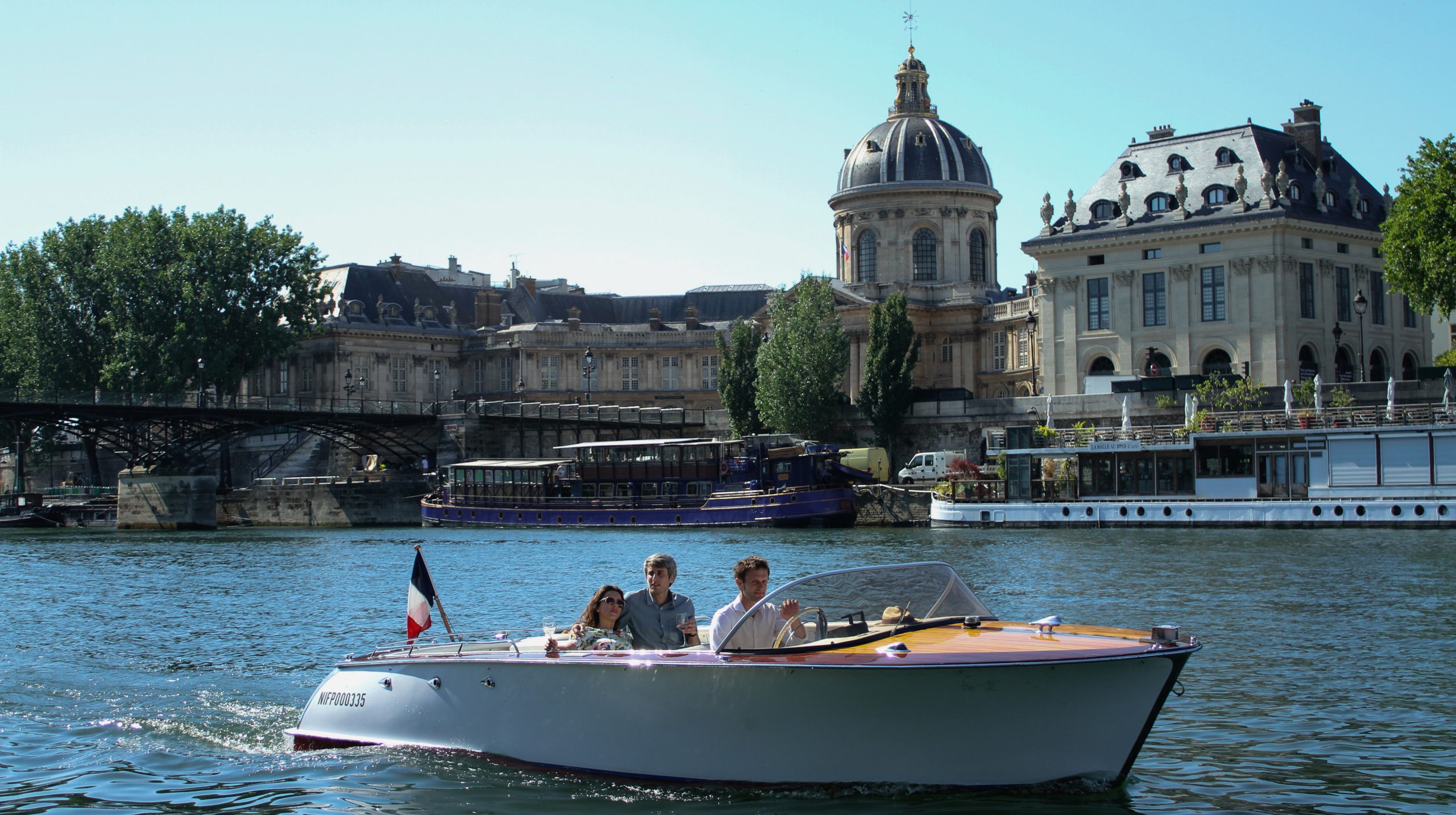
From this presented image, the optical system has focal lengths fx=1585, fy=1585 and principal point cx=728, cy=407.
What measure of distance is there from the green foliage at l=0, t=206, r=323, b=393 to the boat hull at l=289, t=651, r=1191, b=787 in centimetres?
7187

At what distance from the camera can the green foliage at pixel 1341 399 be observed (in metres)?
61.9

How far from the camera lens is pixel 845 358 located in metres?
86.4

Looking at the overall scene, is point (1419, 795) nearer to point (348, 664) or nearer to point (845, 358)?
point (348, 664)

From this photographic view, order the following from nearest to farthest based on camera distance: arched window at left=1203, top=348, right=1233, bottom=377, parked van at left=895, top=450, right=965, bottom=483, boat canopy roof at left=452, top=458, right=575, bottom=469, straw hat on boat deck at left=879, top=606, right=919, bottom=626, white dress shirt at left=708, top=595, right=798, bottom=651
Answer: white dress shirt at left=708, top=595, right=798, bottom=651, straw hat on boat deck at left=879, top=606, right=919, bottom=626, boat canopy roof at left=452, top=458, right=575, bottom=469, parked van at left=895, top=450, right=965, bottom=483, arched window at left=1203, top=348, right=1233, bottom=377

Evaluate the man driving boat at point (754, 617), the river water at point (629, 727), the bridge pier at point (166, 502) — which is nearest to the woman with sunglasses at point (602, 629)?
the river water at point (629, 727)

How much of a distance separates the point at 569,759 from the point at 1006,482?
49.1 metres

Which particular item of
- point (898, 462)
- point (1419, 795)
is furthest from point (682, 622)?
point (898, 462)

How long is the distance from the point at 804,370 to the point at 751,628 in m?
70.3

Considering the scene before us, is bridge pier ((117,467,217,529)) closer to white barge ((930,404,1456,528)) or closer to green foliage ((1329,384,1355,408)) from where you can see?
white barge ((930,404,1456,528))

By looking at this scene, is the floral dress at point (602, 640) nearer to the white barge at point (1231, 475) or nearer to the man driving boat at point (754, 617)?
the man driving boat at point (754, 617)

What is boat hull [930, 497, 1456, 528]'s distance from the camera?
51875 millimetres

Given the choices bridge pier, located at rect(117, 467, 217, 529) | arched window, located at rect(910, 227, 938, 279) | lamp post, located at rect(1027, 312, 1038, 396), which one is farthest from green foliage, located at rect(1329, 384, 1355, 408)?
bridge pier, located at rect(117, 467, 217, 529)

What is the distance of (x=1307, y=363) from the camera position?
7750 centimetres

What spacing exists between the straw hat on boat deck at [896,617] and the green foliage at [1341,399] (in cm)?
5217
